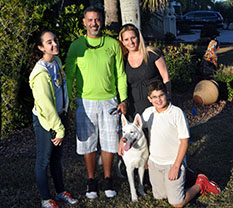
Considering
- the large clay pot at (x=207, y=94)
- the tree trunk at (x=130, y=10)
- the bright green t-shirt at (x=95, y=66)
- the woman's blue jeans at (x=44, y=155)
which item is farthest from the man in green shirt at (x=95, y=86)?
the large clay pot at (x=207, y=94)

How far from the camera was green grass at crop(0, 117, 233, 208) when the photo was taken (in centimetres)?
366

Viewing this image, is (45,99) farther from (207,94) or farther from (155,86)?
(207,94)

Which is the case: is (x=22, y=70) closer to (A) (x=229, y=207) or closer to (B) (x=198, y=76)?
(A) (x=229, y=207)

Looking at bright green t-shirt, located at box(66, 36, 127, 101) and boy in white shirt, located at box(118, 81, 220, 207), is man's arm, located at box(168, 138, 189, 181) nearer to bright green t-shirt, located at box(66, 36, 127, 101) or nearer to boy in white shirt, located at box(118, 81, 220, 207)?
boy in white shirt, located at box(118, 81, 220, 207)

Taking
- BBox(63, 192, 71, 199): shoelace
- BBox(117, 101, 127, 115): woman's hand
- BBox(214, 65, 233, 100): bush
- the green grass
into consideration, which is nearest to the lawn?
the green grass

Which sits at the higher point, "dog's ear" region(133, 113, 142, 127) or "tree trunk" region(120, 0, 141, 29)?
"tree trunk" region(120, 0, 141, 29)

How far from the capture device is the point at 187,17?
28812 millimetres

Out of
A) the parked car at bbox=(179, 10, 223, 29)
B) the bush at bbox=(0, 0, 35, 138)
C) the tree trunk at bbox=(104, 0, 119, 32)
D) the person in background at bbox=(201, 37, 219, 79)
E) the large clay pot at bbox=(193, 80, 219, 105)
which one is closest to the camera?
the bush at bbox=(0, 0, 35, 138)

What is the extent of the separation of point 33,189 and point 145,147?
65.5 inches

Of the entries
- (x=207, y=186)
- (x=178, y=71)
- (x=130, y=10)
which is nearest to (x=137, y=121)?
(x=207, y=186)

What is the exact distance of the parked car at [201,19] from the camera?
27953mm

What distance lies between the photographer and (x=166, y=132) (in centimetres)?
346

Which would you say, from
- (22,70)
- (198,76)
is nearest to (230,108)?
(198,76)

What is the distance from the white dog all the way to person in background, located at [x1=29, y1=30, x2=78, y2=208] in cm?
69
